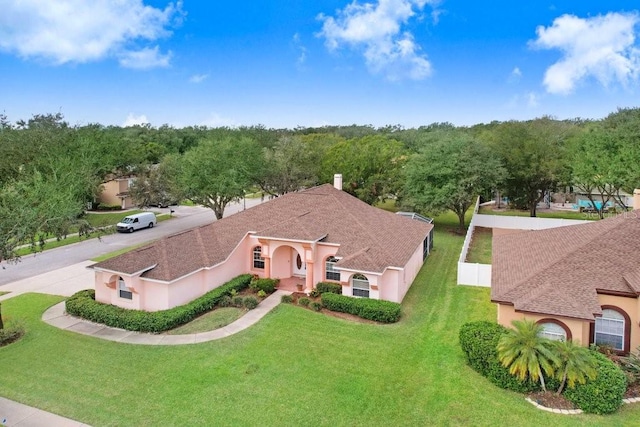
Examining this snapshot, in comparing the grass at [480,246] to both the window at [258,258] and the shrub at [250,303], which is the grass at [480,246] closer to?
the window at [258,258]

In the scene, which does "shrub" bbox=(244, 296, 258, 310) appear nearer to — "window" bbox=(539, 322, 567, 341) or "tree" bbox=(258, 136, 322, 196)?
"window" bbox=(539, 322, 567, 341)

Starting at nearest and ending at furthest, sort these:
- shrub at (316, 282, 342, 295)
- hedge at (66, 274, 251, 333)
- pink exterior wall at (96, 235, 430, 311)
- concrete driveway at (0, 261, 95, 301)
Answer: hedge at (66, 274, 251, 333)
pink exterior wall at (96, 235, 430, 311)
shrub at (316, 282, 342, 295)
concrete driveway at (0, 261, 95, 301)

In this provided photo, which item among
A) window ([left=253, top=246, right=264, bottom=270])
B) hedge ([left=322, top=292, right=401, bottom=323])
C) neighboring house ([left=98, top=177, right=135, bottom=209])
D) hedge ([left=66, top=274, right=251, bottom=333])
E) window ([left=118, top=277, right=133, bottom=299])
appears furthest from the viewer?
neighboring house ([left=98, top=177, right=135, bottom=209])

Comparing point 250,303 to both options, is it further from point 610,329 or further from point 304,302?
point 610,329

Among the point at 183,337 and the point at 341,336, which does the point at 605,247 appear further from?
the point at 183,337

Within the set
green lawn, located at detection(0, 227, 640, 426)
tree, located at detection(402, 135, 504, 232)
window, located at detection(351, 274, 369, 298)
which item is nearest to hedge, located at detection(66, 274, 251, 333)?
green lawn, located at detection(0, 227, 640, 426)

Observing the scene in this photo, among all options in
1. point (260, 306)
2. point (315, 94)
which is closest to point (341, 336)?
point (260, 306)
